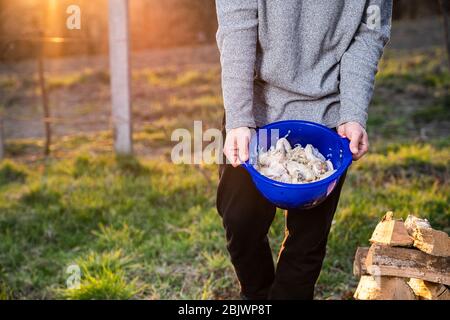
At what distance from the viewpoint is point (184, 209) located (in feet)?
10.4

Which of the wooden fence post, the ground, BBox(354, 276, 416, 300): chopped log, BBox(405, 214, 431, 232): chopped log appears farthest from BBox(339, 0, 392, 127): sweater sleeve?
the wooden fence post

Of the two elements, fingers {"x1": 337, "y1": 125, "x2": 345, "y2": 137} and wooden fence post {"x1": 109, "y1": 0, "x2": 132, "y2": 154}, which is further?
wooden fence post {"x1": 109, "y1": 0, "x2": 132, "y2": 154}

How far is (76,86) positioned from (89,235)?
4633 millimetres

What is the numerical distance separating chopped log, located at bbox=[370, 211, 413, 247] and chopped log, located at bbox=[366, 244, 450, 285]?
2cm

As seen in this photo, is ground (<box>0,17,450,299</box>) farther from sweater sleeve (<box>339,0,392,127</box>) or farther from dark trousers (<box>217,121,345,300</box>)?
sweater sleeve (<box>339,0,392,127</box>)

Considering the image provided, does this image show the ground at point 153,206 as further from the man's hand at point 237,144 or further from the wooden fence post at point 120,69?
the man's hand at point 237,144

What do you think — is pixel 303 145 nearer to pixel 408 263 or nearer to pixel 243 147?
pixel 243 147

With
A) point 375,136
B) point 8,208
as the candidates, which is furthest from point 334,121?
point 375,136

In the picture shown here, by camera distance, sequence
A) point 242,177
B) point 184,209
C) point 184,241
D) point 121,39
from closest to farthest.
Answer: point 242,177 → point 184,241 → point 184,209 → point 121,39

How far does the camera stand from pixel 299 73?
1635mm

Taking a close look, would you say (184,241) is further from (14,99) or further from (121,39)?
(14,99)

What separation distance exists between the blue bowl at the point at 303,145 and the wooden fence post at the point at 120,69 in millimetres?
2541

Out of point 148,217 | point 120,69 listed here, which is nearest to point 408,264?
point 148,217

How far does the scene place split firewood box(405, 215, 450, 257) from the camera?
1.61 meters
